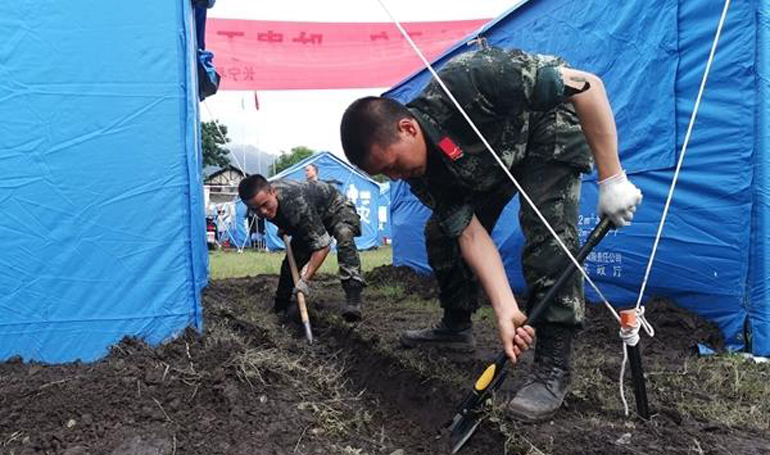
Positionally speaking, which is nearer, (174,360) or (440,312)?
(174,360)

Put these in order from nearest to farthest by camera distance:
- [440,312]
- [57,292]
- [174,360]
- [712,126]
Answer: [174,360]
[57,292]
[712,126]
[440,312]

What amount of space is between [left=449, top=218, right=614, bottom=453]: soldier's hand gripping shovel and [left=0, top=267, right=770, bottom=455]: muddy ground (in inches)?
2.0

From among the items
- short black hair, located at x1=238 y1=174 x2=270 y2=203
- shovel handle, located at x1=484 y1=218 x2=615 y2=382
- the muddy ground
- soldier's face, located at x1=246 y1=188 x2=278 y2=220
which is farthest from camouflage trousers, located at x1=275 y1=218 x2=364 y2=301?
shovel handle, located at x1=484 y1=218 x2=615 y2=382

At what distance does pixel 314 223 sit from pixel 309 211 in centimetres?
10

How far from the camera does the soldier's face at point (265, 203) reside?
4.09 metres

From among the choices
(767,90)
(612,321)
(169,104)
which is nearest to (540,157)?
(767,90)

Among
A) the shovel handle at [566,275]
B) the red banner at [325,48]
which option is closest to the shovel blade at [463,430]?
the shovel handle at [566,275]

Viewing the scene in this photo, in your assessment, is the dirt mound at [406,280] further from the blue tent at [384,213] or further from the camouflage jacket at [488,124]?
the blue tent at [384,213]

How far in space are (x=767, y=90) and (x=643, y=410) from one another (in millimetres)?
1863

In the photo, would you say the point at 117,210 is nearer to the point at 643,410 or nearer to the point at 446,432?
the point at 446,432

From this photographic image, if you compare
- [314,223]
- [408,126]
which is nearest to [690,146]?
[408,126]

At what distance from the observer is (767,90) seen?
2797 mm

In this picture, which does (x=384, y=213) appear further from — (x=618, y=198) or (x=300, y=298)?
(x=618, y=198)

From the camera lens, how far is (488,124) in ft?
7.04
